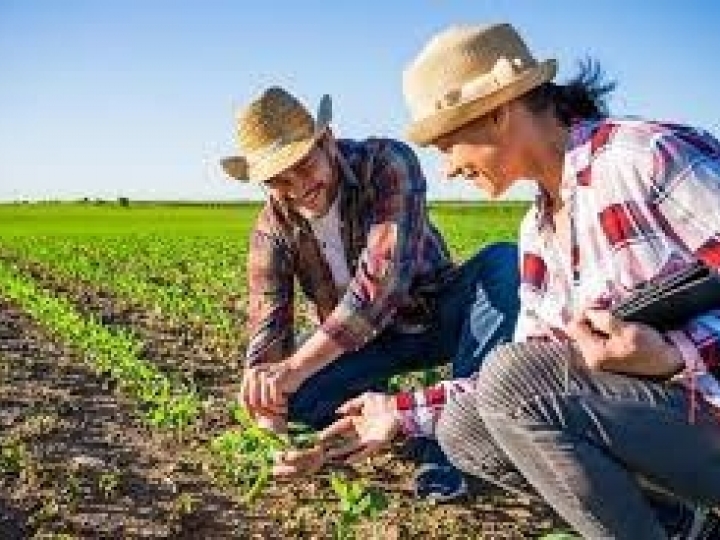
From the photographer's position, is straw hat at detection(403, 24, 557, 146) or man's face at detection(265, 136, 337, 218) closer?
straw hat at detection(403, 24, 557, 146)

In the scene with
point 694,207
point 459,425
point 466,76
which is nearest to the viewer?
point 694,207

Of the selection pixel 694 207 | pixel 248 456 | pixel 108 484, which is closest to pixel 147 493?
pixel 108 484

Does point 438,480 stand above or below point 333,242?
below

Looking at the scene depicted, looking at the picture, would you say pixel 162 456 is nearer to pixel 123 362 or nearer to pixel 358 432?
pixel 358 432

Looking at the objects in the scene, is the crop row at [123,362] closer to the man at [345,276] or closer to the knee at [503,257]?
the man at [345,276]

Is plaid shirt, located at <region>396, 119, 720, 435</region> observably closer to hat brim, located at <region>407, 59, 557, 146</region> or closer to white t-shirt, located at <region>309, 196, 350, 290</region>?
hat brim, located at <region>407, 59, 557, 146</region>

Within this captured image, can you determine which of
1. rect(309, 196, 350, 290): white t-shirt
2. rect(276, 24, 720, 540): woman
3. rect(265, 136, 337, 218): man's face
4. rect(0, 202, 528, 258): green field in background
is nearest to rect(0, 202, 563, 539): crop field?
rect(309, 196, 350, 290): white t-shirt

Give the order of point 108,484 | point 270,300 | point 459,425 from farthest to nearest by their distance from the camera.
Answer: point 108,484 < point 270,300 < point 459,425

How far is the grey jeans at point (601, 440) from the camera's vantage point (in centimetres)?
365

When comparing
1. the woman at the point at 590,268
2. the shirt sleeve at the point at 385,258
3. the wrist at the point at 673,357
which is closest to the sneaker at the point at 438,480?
the shirt sleeve at the point at 385,258

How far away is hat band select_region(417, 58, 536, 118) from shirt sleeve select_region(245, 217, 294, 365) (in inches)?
75.3

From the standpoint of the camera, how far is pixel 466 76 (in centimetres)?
381

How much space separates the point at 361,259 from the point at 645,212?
1896mm

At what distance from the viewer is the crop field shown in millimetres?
5164
